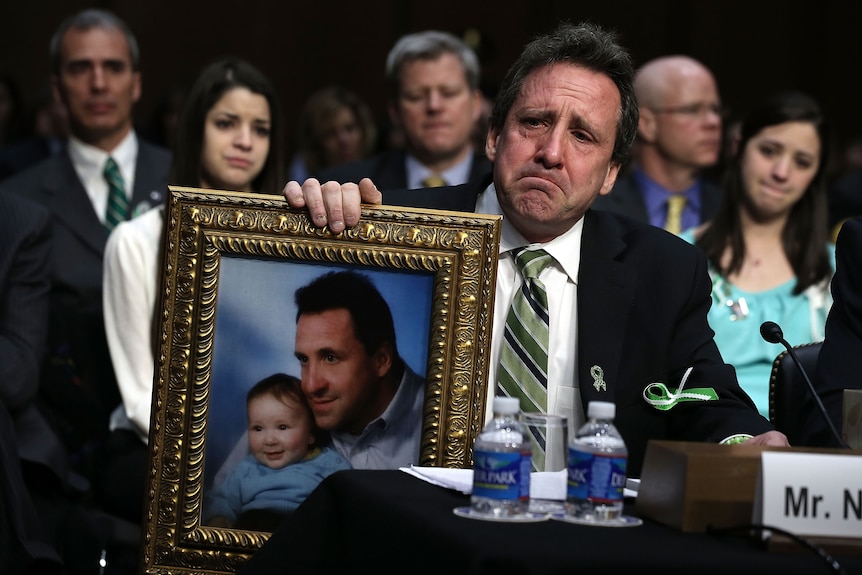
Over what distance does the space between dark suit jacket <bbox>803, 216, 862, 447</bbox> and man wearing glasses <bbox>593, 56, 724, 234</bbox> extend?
2681mm

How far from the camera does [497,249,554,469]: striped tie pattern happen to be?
2.64m

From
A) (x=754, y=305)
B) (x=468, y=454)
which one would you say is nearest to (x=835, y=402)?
(x=468, y=454)

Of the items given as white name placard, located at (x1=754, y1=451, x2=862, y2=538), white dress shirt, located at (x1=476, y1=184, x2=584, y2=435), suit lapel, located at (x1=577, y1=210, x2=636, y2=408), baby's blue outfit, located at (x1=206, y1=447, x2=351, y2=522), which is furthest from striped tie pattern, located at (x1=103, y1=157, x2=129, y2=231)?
white name placard, located at (x1=754, y1=451, x2=862, y2=538)

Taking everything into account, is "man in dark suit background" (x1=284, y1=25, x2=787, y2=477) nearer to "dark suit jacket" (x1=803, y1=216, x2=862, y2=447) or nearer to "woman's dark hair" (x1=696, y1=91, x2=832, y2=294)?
"dark suit jacket" (x1=803, y1=216, x2=862, y2=447)

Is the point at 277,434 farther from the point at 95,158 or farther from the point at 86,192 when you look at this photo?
the point at 95,158

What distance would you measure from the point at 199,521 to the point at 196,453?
0.42ft

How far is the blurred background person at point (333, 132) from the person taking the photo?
6.88 m

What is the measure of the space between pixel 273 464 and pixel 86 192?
282 cm

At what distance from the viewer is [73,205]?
4.87 meters

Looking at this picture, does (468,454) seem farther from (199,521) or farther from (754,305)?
(754,305)

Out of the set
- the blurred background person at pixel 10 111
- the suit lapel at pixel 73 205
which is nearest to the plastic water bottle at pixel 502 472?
the suit lapel at pixel 73 205

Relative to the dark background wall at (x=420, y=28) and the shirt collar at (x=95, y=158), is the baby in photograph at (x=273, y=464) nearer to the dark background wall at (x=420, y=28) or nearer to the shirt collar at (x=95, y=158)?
the shirt collar at (x=95, y=158)

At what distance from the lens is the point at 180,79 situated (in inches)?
367

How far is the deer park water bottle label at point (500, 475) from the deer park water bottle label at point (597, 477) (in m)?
0.08
